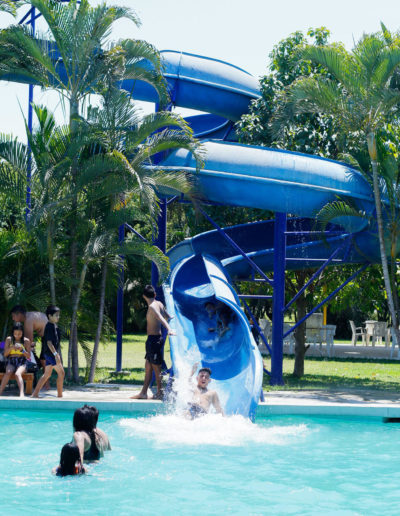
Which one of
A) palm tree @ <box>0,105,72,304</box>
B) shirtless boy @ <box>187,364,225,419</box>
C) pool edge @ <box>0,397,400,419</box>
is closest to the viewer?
shirtless boy @ <box>187,364,225,419</box>

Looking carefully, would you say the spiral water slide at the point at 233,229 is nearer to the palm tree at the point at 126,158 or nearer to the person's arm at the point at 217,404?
the person's arm at the point at 217,404

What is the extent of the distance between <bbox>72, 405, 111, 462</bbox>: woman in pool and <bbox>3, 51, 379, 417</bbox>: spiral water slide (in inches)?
106

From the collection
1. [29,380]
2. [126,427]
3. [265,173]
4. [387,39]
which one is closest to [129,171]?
[265,173]

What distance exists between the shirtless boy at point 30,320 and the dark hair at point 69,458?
4.24 metres

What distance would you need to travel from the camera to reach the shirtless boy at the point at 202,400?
9086mm

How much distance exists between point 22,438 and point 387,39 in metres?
8.41

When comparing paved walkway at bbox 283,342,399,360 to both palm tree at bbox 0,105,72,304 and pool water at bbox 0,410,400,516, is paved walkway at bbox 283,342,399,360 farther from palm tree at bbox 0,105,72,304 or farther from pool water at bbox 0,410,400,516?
pool water at bbox 0,410,400,516

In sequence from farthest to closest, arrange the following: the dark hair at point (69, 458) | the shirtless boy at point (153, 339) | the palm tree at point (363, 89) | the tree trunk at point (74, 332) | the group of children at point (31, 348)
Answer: the palm tree at point (363, 89) < the tree trunk at point (74, 332) < the shirtless boy at point (153, 339) < the group of children at point (31, 348) < the dark hair at point (69, 458)

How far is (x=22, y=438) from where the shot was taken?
855cm

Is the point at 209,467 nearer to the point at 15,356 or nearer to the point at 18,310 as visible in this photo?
the point at 15,356

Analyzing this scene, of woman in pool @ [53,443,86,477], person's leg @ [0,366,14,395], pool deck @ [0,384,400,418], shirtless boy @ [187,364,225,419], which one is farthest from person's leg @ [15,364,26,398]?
woman in pool @ [53,443,86,477]

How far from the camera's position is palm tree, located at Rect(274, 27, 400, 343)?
1203cm

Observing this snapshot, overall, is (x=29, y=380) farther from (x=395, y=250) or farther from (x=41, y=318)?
(x=395, y=250)

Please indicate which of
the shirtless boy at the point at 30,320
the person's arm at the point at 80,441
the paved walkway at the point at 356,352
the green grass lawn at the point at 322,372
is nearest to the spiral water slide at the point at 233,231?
the green grass lawn at the point at 322,372
